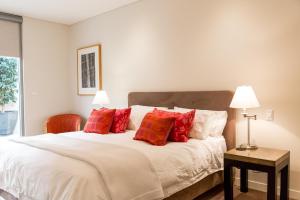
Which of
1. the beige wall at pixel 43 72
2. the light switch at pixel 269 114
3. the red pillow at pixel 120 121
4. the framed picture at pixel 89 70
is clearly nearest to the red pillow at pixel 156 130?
the red pillow at pixel 120 121

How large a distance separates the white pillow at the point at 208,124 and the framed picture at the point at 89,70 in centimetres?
232

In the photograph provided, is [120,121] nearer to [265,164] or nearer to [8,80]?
[265,164]

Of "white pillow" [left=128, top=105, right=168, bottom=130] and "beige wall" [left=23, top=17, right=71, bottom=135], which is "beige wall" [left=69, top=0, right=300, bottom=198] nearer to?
"white pillow" [left=128, top=105, right=168, bottom=130]

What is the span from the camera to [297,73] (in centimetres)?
257

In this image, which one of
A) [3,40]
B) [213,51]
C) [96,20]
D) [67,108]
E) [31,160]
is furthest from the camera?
[67,108]

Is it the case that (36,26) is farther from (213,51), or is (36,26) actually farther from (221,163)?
(221,163)

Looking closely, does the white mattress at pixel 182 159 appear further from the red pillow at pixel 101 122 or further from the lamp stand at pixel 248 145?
the red pillow at pixel 101 122

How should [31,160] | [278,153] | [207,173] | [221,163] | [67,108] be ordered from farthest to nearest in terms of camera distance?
[67,108], [221,163], [207,173], [278,153], [31,160]

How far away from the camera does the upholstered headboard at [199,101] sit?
9.89 feet

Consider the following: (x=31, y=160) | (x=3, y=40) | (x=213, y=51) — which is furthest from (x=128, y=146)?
(x=3, y=40)

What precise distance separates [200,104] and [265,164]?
116cm

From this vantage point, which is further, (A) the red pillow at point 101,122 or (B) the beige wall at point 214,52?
(A) the red pillow at point 101,122

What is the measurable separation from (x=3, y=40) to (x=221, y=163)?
158 inches

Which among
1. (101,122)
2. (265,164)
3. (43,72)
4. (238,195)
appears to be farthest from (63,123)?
(265,164)
